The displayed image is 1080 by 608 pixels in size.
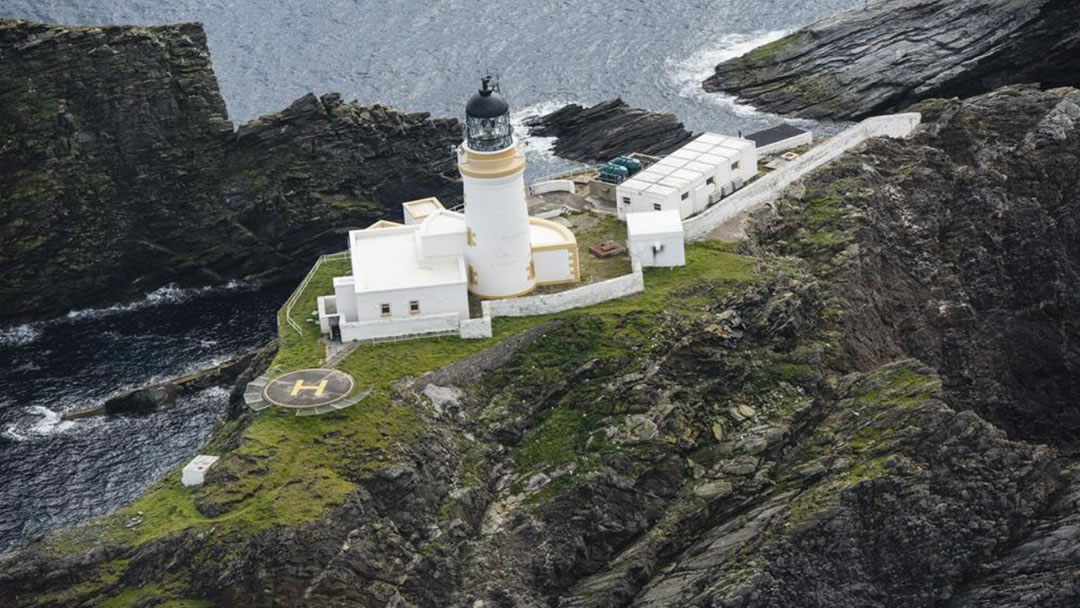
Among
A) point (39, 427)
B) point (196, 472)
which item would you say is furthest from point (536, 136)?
point (196, 472)

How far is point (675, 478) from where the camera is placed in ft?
273

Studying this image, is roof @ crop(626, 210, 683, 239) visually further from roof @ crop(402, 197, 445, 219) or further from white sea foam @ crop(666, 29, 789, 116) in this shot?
white sea foam @ crop(666, 29, 789, 116)

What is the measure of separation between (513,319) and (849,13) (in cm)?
6246

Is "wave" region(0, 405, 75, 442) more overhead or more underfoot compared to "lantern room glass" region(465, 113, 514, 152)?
more underfoot

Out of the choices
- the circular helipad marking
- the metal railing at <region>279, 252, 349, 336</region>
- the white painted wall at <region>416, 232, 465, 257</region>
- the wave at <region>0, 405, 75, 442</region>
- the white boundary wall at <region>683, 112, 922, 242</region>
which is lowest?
the wave at <region>0, 405, 75, 442</region>

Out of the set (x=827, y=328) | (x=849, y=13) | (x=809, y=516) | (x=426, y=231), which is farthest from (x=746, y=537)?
(x=849, y=13)

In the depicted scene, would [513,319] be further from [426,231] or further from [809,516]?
[809,516]

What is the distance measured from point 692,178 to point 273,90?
1997 inches

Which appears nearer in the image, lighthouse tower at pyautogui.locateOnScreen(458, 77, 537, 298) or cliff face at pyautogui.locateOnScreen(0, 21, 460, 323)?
lighthouse tower at pyautogui.locateOnScreen(458, 77, 537, 298)

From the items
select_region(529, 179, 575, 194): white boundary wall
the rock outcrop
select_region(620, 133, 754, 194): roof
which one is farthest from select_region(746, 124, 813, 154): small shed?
the rock outcrop

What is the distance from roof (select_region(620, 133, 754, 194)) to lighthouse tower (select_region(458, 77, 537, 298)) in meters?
10.7

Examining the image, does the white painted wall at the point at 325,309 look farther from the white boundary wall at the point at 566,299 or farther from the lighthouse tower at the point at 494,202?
the white boundary wall at the point at 566,299

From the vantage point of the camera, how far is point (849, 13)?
14225 centimetres

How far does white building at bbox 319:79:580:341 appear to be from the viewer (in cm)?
8856
